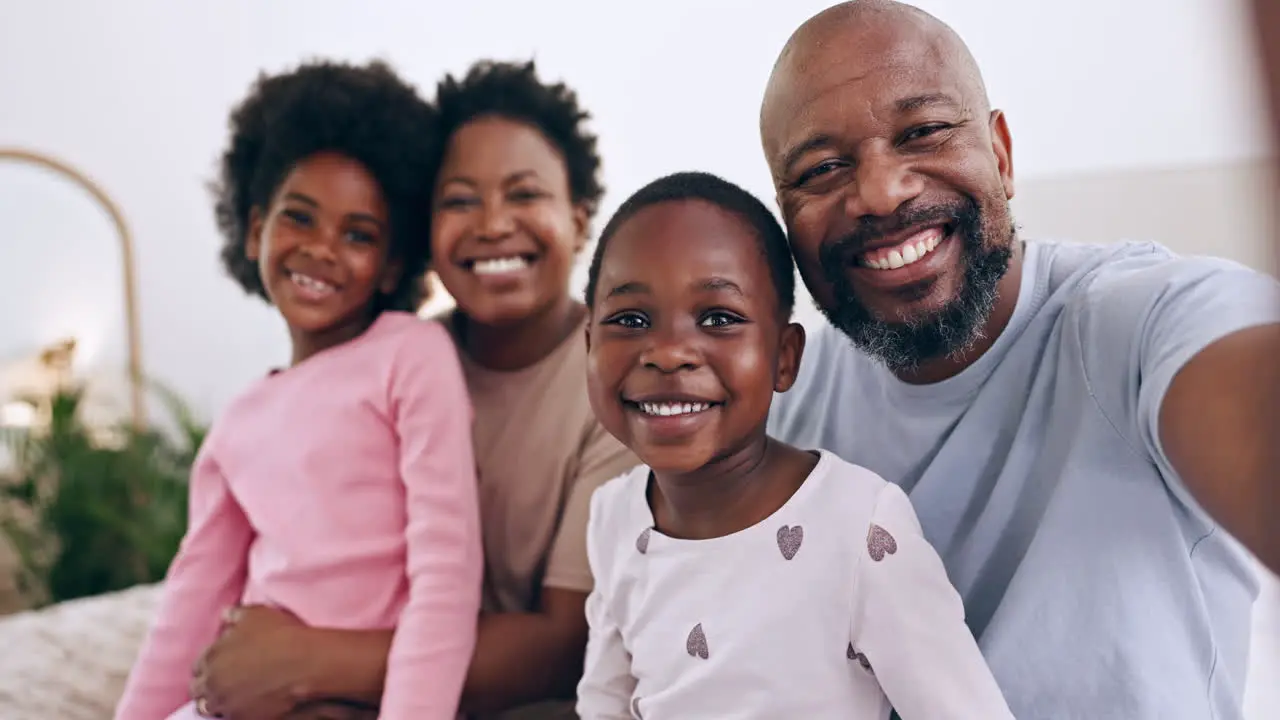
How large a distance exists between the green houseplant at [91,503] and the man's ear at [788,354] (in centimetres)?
306

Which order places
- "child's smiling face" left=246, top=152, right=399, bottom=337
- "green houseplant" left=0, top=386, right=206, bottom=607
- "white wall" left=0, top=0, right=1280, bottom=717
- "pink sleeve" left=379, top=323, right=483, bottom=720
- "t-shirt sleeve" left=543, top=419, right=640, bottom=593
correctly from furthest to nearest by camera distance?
"green houseplant" left=0, top=386, right=206, bottom=607 → "white wall" left=0, top=0, right=1280, bottom=717 → "child's smiling face" left=246, top=152, right=399, bottom=337 → "t-shirt sleeve" left=543, top=419, right=640, bottom=593 → "pink sleeve" left=379, top=323, right=483, bottom=720

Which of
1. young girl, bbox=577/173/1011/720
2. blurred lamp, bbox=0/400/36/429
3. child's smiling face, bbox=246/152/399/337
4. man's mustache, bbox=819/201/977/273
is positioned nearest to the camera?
young girl, bbox=577/173/1011/720

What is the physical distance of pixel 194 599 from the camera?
1690 millimetres

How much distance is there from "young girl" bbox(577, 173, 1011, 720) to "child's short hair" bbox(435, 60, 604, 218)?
0.57 m

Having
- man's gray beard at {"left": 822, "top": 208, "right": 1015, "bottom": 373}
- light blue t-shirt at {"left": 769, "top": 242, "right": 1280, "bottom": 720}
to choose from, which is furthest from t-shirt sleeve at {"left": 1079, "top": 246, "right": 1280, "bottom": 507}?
man's gray beard at {"left": 822, "top": 208, "right": 1015, "bottom": 373}

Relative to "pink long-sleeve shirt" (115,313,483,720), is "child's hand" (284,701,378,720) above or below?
below

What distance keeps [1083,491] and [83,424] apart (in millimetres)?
3652

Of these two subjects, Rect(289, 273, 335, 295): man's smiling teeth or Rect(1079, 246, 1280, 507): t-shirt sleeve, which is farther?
Rect(289, 273, 335, 295): man's smiling teeth

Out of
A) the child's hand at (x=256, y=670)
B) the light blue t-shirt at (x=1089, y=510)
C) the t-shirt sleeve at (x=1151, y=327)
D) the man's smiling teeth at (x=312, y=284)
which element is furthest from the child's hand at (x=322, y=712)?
the t-shirt sleeve at (x=1151, y=327)

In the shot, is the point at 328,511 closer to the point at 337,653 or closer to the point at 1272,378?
the point at 337,653

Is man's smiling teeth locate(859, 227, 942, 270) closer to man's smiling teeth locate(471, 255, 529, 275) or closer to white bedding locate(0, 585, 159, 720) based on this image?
man's smiling teeth locate(471, 255, 529, 275)

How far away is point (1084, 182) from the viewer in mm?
1841

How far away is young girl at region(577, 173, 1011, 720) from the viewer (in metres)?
1.02

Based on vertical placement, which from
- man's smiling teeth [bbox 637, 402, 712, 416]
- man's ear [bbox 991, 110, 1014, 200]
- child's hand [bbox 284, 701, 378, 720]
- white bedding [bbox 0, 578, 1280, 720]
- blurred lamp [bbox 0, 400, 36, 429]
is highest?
man's ear [bbox 991, 110, 1014, 200]
